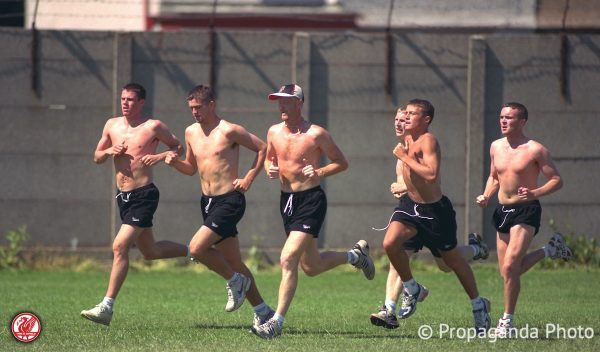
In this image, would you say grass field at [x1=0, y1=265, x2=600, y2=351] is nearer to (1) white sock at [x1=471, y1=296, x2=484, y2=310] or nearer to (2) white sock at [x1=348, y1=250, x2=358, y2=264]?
(1) white sock at [x1=471, y1=296, x2=484, y2=310]

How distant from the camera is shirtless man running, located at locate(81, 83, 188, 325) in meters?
12.9

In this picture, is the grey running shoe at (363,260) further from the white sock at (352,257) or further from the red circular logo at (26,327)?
the red circular logo at (26,327)

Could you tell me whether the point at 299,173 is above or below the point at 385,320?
above

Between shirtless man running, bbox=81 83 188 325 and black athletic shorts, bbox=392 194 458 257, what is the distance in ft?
7.48

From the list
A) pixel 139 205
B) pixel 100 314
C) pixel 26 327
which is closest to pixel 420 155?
pixel 139 205

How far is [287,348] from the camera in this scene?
11047 millimetres

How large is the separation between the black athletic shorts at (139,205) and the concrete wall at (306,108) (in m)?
6.38

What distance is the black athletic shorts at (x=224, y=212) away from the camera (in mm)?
12430

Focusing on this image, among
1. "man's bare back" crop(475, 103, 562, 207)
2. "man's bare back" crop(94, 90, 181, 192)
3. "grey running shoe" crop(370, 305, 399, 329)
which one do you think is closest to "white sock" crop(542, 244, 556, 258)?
"man's bare back" crop(475, 103, 562, 207)

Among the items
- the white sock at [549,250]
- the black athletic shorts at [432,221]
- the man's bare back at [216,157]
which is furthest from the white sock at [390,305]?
the man's bare back at [216,157]

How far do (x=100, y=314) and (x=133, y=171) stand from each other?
1531 millimetres

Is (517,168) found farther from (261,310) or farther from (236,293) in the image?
(236,293)

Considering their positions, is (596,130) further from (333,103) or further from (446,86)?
(333,103)

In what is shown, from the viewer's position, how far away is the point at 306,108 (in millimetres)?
19547
